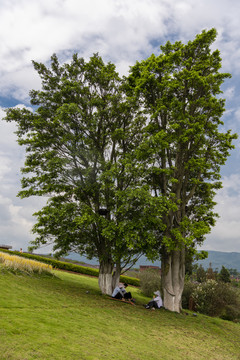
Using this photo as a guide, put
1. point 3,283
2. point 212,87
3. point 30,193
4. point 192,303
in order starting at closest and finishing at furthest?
1. point 3,283
2. point 30,193
3. point 212,87
4. point 192,303

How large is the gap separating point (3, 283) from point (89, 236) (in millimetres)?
6993

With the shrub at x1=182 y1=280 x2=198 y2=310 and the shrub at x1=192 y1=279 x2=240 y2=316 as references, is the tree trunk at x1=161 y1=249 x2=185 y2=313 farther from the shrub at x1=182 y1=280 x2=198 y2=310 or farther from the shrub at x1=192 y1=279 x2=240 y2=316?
the shrub at x1=182 y1=280 x2=198 y2=310

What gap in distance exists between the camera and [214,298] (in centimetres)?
2184

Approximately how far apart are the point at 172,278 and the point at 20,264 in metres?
9.73

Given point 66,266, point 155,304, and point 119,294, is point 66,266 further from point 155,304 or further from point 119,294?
point 155,304

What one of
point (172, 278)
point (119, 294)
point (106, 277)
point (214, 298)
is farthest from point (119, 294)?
point (214, 298)

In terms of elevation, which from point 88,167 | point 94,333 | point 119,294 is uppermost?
point 88,167

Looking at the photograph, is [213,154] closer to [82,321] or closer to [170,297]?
[170,297]

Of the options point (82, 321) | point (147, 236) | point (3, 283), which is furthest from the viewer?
point (147, 236)

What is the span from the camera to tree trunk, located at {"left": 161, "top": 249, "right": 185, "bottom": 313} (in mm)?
18609

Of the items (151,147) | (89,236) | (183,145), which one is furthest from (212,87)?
(89,236)

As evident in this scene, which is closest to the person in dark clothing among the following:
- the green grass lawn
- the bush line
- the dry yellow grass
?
the green grass lawn

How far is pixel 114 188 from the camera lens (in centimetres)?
1792

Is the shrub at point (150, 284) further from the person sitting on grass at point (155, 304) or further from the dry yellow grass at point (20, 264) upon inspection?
the dry yellow grass at point (20, 264)
